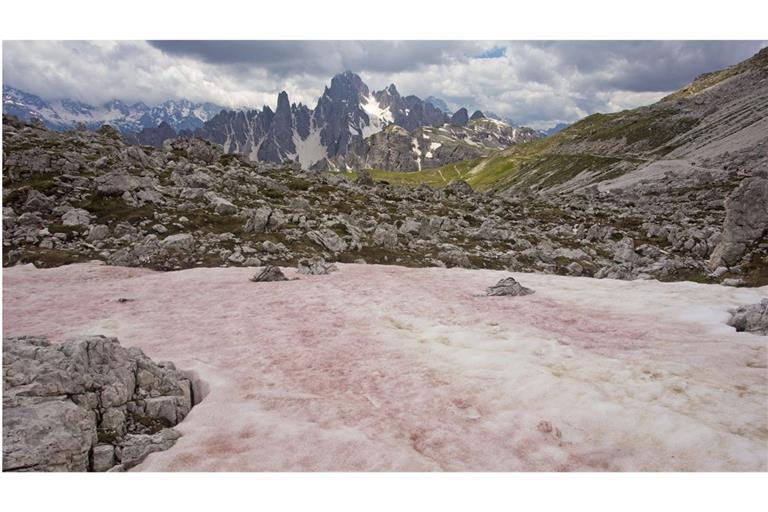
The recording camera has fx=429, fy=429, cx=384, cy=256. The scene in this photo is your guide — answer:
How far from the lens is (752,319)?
1811 cm

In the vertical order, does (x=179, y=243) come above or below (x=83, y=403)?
above

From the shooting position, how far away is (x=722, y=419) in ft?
39.4

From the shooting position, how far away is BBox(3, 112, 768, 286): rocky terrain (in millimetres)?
36125

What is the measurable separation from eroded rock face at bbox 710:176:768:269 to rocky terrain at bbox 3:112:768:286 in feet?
0.35

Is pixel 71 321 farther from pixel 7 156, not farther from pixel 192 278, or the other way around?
pixel 7 156

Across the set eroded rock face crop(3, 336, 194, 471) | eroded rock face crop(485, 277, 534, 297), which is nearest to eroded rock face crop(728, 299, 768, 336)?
eroded rock face crop(485, 277, 534, 297)

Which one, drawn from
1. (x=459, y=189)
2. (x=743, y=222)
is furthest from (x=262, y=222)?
(x=459, y=189)

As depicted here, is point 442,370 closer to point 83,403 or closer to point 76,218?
point 83,403

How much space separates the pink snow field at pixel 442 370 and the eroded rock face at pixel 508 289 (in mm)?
670

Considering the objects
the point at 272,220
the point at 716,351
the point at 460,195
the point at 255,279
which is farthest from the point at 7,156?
the point at 460,195

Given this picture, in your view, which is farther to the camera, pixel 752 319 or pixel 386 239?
pixel 386 239

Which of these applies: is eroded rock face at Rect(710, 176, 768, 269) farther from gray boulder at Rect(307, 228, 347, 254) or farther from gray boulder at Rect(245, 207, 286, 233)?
gray boulder at Rect(245, 207, 286, 233)

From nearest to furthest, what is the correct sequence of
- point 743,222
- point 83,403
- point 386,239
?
point 83,403 < point 743,222 < point 386,239

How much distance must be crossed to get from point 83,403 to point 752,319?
2479 centimetres
